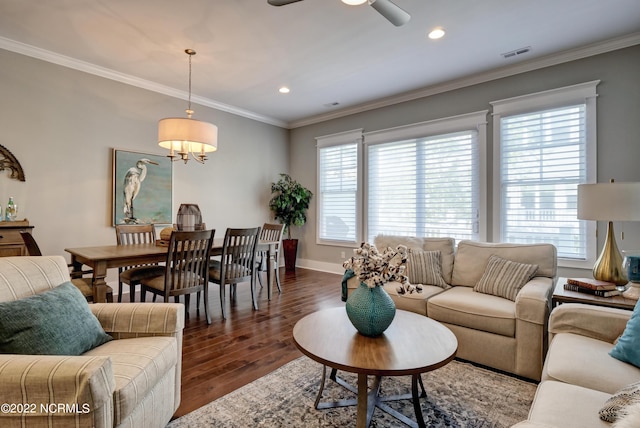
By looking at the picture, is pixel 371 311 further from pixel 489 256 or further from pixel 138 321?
pixel 489 256

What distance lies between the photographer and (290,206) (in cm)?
615

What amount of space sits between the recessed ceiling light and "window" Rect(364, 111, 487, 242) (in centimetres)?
143

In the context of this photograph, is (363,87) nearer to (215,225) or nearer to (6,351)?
(215,225)

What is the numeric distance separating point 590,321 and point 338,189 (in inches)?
177

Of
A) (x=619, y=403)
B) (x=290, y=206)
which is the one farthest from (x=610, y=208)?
(x=290, y=206)

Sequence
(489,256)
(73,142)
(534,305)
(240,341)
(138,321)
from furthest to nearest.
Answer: (73,142), (489,256), (240,341), (534,305), (138,321)

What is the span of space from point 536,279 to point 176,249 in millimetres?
3178

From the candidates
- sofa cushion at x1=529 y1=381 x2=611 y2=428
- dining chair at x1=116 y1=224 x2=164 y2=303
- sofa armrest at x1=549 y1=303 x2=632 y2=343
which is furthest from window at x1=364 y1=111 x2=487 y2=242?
dining chair at x1=116 y1=224 x2=164 y2=303

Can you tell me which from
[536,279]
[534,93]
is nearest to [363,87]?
[534,93]

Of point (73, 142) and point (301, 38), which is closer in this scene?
point (301, 38)

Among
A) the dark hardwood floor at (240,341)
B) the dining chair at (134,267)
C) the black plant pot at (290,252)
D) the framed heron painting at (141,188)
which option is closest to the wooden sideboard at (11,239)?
the dining chair at (134,267)

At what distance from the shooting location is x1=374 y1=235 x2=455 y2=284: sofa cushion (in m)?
3.16

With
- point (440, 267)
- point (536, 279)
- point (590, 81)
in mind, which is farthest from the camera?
point (590, 81)

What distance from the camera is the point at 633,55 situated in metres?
3.29
